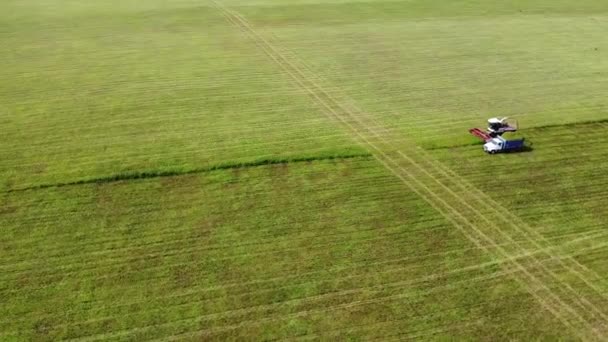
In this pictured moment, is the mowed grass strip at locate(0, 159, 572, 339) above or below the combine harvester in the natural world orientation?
below

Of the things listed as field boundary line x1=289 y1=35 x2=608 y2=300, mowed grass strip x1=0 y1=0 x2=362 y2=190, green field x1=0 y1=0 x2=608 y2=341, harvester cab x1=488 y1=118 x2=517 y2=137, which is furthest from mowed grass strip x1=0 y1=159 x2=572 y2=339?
harvester cab x1=488 y1=118 x2=517 y2=137

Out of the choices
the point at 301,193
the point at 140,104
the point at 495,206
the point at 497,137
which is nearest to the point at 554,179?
the point at 497,137

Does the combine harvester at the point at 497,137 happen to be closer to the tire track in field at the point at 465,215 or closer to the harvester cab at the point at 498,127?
the harvester cab at the point at 498,127

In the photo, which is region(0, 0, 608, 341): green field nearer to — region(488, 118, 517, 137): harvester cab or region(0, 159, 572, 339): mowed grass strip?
region(0, 159, 572, 339): mowed grass strip

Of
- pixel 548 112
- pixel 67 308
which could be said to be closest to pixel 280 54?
pixel 548 112

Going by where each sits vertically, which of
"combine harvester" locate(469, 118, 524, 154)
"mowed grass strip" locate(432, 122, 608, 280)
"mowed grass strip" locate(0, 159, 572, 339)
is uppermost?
"combine harvester" locate(469, 118, 524, 154)

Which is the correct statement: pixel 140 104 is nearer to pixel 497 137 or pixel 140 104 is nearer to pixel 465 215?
pixel 497 137

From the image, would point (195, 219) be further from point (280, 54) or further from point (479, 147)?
point (280, 54)
